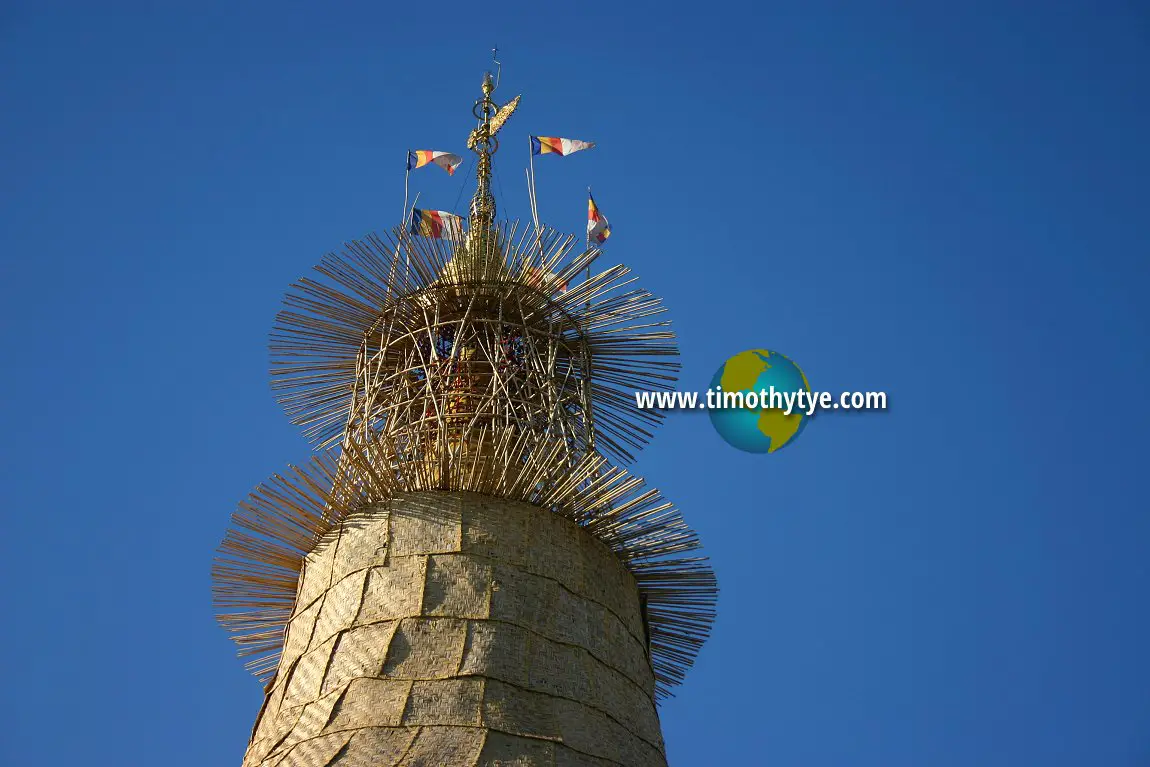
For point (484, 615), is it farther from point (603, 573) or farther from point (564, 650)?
point (603, 573)

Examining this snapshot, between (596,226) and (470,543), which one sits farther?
(596,226)

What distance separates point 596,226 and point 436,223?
9.21ft

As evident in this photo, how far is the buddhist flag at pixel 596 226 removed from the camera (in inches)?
950

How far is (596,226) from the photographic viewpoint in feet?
79.5

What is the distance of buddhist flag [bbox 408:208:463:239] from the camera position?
22.3m

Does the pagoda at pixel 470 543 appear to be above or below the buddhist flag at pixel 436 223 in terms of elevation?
below

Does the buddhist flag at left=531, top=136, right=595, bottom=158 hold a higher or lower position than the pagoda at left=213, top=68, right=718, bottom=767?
higher

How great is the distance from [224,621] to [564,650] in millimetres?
5074

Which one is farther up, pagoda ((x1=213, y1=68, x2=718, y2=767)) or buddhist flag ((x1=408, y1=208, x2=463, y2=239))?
buddhist flag ((x1=408, y1=208, x2=463, y2=239))

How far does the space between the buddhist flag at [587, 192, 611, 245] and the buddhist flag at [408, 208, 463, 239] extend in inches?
87.8

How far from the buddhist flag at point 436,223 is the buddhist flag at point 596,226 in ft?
7.32

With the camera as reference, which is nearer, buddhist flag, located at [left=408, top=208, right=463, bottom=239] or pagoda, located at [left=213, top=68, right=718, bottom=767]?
pagoda, located at [left=213, top=68, right=718, bottom=767]

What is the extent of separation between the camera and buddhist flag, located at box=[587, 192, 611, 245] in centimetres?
2414

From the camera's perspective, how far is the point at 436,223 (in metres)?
22.6
